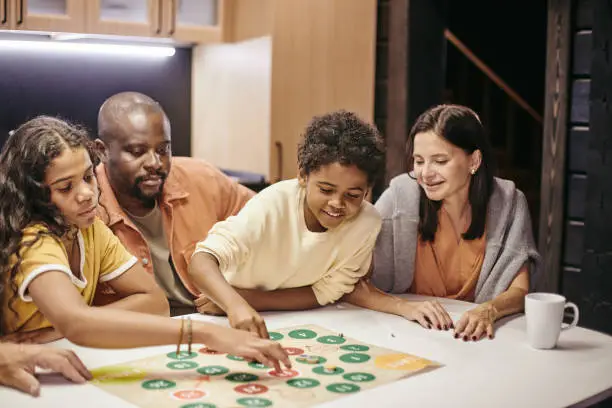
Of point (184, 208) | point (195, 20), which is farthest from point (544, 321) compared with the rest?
point (195, 20)

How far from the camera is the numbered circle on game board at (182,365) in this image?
147cm

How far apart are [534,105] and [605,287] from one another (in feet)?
7.85

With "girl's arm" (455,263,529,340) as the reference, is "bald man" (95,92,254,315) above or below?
above

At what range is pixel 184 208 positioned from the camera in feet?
8.13

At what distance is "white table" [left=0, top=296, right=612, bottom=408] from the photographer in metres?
1.34

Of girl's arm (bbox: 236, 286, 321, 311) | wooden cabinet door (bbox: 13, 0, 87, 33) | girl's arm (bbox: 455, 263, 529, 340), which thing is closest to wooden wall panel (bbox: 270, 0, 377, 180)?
wooden cabinet door (bbox: 13, 0, 87, 33)

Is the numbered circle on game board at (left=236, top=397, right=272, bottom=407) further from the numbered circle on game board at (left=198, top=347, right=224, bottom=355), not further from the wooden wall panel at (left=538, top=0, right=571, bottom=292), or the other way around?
the wooden wall panel at (left=538, top=0, right=571, bottom=292)

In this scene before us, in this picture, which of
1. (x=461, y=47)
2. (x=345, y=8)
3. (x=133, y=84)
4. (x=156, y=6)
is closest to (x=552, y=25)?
(x=345, y=8)

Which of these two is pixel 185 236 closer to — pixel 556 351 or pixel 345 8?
pixel 556 351

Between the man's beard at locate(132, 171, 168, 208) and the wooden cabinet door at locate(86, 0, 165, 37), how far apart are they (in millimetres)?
1720

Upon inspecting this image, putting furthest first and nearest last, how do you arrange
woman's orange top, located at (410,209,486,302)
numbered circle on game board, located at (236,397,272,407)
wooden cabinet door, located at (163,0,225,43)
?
wooden cabinet door, located at (163,0,225,43), woman's orange top, located at (410,209,486,302), numbered circle on game board, located at (236,397,272,407)

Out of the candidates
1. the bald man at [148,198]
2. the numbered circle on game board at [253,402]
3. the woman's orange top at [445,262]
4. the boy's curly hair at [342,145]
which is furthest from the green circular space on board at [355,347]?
the bald man at [148,198]

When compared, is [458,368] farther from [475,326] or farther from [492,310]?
[492,310]

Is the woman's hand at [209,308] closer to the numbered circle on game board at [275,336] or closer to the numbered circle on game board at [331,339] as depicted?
the numbered circle on game board at [275,336]
